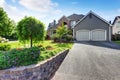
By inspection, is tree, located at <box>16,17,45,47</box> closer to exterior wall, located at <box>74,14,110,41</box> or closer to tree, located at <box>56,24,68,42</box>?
tree, located at <box>56,24,68,42</box>

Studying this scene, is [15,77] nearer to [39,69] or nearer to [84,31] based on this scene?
[39,69]

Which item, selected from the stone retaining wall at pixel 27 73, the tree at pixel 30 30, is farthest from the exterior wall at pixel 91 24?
the stone retaining wall at pixel 27 73

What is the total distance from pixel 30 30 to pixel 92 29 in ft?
81.9

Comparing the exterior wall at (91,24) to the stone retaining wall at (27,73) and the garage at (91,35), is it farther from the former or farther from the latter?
the stone retaining wall at (27,73)

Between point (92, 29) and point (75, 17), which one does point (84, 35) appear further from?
point (75, 17)

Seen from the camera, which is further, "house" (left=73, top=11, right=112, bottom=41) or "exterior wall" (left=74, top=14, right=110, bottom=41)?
"exterior wall" (left=74, top=14, right=110, bottom=41)

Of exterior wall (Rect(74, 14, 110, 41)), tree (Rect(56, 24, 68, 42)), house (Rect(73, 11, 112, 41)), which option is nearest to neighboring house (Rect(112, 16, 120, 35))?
house (Rect(73, 11, 112, 41))

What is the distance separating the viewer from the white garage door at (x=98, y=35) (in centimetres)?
3659

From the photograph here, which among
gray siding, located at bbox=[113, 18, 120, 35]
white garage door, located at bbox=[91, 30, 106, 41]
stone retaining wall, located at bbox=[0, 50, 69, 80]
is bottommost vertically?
stone retaining wall, located at bbox=[0, 50, 69, 80]

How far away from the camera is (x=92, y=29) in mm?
37062

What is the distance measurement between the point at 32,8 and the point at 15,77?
1349 cm

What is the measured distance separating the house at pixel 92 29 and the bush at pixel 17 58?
29.4 metres

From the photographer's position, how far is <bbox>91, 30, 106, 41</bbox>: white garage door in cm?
3659

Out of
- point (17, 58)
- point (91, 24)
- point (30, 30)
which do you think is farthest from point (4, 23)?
point (91, 24)
